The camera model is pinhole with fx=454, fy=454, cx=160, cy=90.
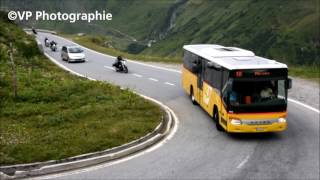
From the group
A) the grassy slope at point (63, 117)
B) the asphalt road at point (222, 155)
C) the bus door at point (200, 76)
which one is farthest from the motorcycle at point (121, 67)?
the bus door at point (200, 76)

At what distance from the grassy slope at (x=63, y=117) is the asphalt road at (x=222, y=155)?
1.51 m

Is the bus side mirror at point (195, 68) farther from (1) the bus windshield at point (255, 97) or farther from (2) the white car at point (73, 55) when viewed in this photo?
(2) the white car at point (73, 55)

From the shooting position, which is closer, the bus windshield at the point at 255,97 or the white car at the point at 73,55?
the bus windshield at the point at 255,97

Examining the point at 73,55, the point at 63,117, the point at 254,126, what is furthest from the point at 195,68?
the point at 73,55

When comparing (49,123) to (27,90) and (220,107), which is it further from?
(220,107)

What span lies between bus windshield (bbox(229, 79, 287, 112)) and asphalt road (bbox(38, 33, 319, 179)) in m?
1.51

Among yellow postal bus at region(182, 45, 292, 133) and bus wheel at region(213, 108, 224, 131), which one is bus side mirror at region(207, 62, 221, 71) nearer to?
yellow postal bus at region(182, 45, 292, 133)

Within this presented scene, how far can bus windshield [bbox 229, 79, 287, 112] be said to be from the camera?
18.7 m

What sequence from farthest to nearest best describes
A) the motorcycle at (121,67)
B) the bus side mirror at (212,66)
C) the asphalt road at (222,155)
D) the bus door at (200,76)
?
the motorcycle at (121,67)
the bus door at (200,76)
the bus side mirror at (212,66)
the asphalt road at (222,155)

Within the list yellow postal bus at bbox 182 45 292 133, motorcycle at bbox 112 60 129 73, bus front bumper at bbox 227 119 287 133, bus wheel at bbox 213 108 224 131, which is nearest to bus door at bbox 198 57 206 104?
bus wheel at bbox 213 108 224 131

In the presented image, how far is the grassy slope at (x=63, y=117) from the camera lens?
53.8 feet

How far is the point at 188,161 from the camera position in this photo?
16.5 meters

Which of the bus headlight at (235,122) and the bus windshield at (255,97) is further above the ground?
the bus windshield at (255,97)

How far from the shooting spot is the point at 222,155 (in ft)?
57.0
